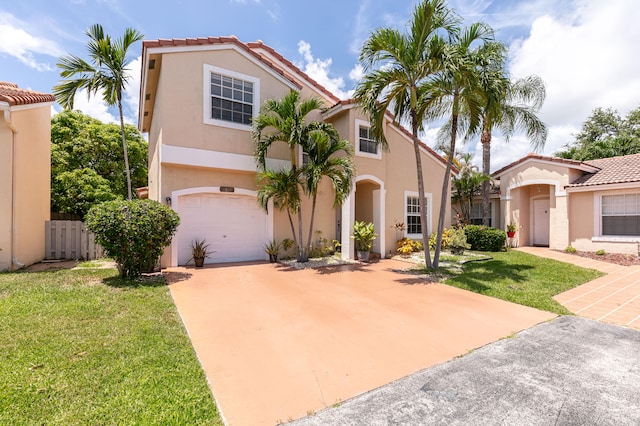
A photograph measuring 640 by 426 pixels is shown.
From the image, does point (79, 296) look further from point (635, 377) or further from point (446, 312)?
point (635, 377)

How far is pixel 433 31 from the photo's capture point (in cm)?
845

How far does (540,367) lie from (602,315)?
11.4 feet

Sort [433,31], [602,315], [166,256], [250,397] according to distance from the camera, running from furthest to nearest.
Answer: [166,256] < [433,31] < [602,315] < [250,397]

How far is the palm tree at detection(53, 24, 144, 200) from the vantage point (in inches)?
460

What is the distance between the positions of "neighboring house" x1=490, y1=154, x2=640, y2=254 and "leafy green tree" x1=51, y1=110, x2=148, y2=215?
25.2 m

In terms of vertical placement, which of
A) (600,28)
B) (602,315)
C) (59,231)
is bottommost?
(602,315)

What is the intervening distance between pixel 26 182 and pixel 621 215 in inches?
965

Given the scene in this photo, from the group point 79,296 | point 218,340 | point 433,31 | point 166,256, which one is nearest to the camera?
point 218,340

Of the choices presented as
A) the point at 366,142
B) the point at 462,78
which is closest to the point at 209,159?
the point at 366,142

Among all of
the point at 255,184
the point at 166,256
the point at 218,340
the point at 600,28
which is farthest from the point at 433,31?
the point at 166,256

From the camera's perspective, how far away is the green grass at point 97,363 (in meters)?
2.67

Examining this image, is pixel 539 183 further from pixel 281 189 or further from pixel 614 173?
pixel 281 189

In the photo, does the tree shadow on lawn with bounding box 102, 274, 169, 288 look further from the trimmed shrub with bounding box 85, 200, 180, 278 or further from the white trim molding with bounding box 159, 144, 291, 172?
the white trim molding with bounding box 159, 144, 291, 172

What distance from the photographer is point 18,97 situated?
9070 millimetres
